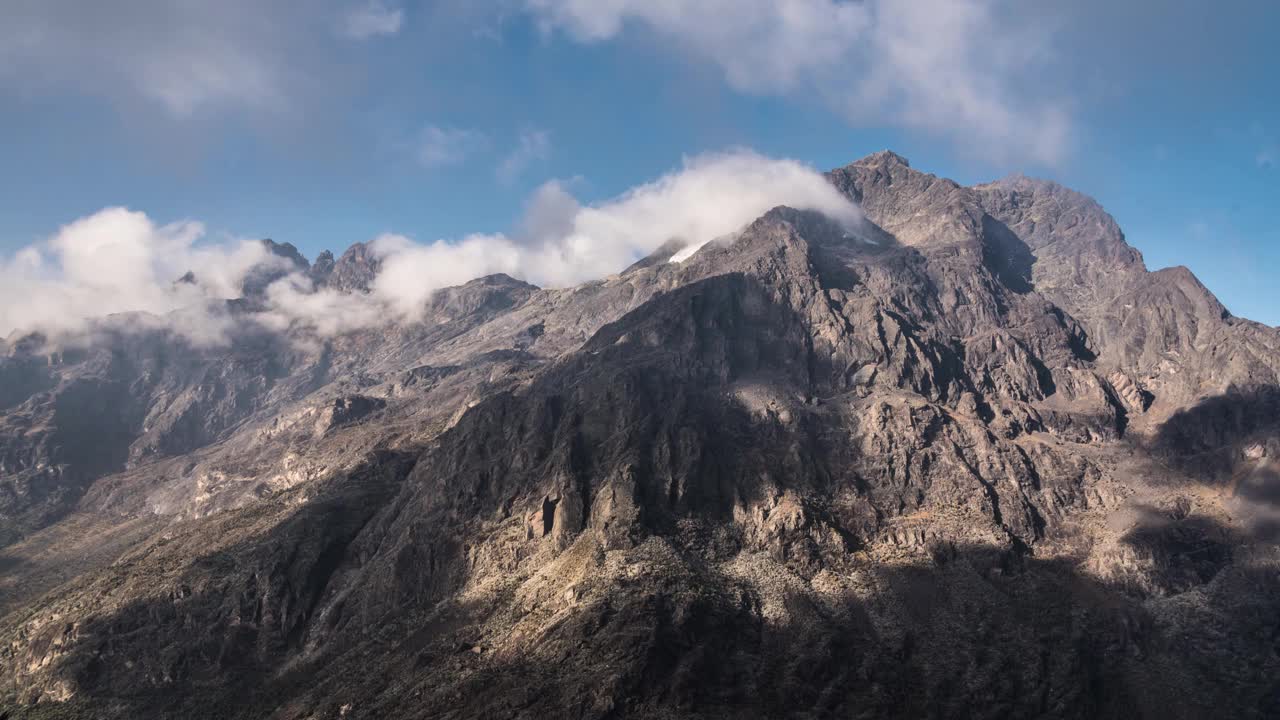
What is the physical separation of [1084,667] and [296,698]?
644 feet

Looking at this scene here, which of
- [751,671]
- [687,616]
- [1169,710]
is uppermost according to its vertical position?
[687,616]

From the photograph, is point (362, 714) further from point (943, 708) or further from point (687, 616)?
point (943, 708)

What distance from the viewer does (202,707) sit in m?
199

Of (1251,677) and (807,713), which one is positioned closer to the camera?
(807,713)

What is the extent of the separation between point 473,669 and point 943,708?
109m

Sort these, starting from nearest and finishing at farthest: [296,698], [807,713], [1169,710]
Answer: [807,713] < [1169,710] < [296,698]

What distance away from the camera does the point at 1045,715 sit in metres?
177

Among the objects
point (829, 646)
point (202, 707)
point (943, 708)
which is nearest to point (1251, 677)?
point (943, 708)

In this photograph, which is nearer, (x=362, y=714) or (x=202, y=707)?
(x=362, y=714)

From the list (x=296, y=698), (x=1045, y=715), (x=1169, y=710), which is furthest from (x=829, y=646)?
(x=296, y=698)

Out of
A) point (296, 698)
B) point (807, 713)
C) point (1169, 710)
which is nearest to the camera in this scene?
point (807, 713)

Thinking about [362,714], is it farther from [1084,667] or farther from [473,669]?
[1084,667]

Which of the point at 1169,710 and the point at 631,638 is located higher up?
the point at 631,638

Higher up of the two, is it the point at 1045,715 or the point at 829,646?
the point at 829,646
